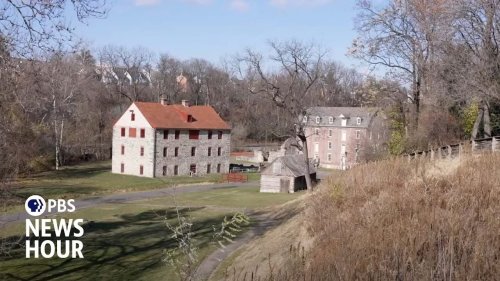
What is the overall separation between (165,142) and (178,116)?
5108mm

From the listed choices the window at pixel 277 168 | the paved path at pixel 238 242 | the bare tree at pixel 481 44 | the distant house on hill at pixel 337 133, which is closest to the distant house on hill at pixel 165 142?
the window at pixel 277 168

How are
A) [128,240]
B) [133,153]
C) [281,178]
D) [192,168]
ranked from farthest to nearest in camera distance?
[192,168], [133,153], [281,178], [128,240]

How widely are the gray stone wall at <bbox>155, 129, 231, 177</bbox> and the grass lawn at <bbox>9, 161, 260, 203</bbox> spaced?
5.94ft

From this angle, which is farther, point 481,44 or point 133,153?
point 133,153

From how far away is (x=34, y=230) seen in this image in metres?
28.3

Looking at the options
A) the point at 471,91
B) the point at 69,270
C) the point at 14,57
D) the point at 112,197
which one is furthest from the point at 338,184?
the point at 112,197

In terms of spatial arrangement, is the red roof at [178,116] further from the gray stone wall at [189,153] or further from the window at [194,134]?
the gray stone wall at [189,153]

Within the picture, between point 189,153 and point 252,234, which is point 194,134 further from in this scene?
point 252,234

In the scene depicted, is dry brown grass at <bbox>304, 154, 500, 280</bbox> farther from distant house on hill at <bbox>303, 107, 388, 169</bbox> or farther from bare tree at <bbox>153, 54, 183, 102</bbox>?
bare tree at <bbox>153, 54, 183, 102</bbox>

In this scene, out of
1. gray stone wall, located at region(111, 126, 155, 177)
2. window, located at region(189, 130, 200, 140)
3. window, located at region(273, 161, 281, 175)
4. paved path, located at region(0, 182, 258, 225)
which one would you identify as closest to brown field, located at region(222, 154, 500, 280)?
paved path, located at region(0, 182, 258, 225)

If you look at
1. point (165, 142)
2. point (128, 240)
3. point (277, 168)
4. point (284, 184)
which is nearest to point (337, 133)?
point (165, 142)

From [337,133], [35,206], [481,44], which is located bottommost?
[35,206]

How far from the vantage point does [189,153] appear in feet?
205

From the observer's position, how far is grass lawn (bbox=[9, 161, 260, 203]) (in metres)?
44.9
